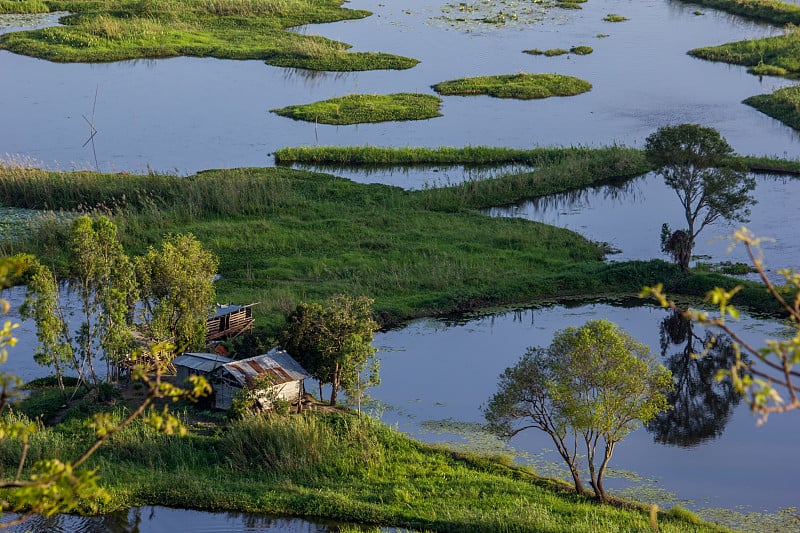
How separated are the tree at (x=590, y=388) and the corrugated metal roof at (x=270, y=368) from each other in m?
4.87

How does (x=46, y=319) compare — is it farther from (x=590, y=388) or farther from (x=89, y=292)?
(x=590, y=388)

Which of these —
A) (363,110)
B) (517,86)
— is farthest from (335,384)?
(517,86)

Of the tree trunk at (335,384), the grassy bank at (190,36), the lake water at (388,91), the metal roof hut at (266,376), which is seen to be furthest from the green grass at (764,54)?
the metal roof hut at (266,376)

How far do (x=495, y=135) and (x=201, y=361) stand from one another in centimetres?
3045

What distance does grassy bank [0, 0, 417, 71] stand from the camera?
65.7 metres

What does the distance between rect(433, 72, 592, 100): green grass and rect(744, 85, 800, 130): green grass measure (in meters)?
9.91

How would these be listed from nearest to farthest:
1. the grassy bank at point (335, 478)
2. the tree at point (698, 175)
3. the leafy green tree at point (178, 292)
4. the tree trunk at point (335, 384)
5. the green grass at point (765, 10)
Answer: the grassy bank at point (335, 478) → the tree trunk at point (335, 384) → the leafy green tree at point (178, 292) → the tree at point (698, 175) → the green grass at point (765, 10)

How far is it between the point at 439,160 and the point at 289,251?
14.2 m

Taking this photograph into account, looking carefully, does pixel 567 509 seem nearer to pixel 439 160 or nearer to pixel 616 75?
pixel 439 160

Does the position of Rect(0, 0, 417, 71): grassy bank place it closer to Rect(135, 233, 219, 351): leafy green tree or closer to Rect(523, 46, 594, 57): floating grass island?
Rect(523, 46, 594, 57): floating grass island

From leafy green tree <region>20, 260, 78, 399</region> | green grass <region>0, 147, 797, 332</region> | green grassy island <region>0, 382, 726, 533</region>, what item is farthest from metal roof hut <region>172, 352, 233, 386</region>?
green grass <region>0, 147, 797, 332</region>

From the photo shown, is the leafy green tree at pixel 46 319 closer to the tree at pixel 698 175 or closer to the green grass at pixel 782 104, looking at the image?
the tree at pixel 698 175

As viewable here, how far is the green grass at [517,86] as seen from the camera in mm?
59594

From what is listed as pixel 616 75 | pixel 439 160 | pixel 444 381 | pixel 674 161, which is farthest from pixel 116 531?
pixel 616 75
